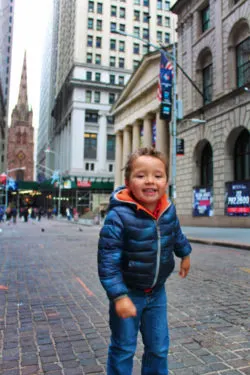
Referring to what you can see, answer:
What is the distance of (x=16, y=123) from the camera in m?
145

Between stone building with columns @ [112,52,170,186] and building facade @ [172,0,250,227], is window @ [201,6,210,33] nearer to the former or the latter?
building facade @ [172,0,250,227]

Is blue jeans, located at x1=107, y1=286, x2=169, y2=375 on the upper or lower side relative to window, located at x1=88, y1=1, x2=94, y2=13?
lower

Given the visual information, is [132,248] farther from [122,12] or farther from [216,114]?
[122,12]

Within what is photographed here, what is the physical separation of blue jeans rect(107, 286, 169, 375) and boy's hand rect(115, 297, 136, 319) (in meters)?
0.16

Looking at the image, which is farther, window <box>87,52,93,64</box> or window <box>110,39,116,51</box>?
window <box>110,39,116,51</box>

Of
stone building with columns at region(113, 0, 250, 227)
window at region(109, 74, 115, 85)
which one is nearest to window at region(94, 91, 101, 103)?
window at region(109, 74, 115, 85)

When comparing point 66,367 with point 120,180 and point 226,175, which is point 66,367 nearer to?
point 226,175

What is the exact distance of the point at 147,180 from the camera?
7.32 ft

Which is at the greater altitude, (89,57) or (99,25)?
(99,25)

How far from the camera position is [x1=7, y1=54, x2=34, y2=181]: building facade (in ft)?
454

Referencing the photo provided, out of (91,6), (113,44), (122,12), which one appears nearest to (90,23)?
(91,6)

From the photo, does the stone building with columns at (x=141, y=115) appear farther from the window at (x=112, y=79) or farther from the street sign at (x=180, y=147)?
the window at (x=112, y=79)

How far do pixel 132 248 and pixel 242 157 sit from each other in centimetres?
2219

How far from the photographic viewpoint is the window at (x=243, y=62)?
2228cm
